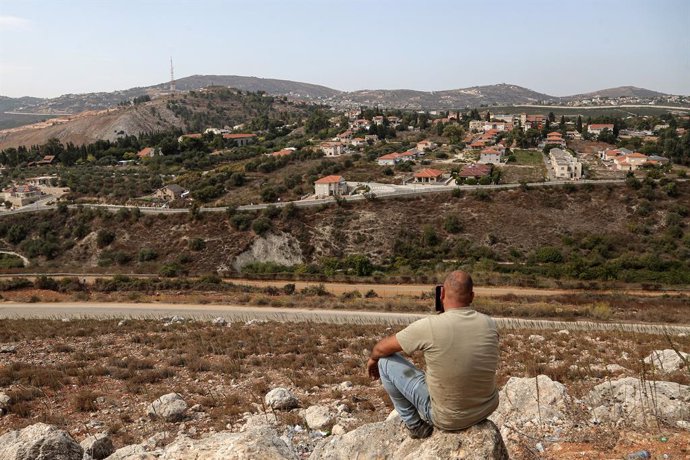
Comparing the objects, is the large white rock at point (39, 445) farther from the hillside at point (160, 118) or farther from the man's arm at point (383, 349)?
the hillside at point (160, 118)

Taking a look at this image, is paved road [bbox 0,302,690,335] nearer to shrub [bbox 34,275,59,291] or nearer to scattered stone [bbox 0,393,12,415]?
shrub [bbox 34,275,59,291]

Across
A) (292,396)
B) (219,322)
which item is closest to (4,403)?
(292,396)

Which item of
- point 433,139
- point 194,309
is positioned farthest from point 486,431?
point 433,139

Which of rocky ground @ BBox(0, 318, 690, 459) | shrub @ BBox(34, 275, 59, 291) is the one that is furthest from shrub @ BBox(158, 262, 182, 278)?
rocky ground @ BBox(0, 318, 690, 459)

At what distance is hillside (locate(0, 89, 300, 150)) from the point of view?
5084 inches

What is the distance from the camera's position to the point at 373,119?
10744 cm

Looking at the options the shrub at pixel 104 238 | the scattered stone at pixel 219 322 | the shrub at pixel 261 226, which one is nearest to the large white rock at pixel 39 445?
the scattered stone at pixel 219 322

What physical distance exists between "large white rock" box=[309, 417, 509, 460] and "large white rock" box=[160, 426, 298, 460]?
0.49 m

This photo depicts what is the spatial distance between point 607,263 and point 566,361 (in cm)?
2648

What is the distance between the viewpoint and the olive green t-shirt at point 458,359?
3271mm

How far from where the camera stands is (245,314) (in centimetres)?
2025

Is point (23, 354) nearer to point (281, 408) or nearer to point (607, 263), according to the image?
point (281, 408)

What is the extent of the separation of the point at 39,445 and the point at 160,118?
14781cm

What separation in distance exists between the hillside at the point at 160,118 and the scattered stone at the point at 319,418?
13176 cm
